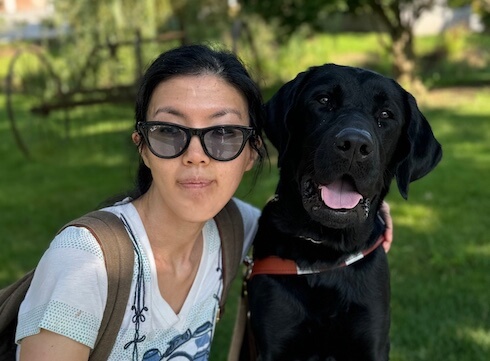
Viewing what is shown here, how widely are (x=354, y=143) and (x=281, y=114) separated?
450mm

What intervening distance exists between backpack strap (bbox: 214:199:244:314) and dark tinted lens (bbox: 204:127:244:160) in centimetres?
48

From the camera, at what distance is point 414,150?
2551 mm

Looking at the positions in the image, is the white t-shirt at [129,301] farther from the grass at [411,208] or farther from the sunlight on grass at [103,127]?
the sunlight on grass at [103,127]

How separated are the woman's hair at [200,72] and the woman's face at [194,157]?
0.03 m

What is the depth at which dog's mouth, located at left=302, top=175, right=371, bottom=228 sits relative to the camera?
7.62 ft

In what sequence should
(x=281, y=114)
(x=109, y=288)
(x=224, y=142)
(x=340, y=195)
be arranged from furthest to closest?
(x=281, y=114) → (x=340, y=195) → (x=224, y=142) → (x=109, y=288)

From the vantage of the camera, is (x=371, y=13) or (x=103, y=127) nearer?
(x=103, y=127)

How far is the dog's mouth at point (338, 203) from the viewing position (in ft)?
7.62

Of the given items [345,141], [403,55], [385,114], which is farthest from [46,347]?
[403,55]

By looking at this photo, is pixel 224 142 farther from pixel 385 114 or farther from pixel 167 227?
pixel 385 114

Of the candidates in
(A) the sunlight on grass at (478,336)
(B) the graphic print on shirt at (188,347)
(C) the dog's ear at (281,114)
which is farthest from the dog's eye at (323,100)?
(A) the sunlight on grass at (478,336)

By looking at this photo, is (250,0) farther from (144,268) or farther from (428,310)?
(144,268)

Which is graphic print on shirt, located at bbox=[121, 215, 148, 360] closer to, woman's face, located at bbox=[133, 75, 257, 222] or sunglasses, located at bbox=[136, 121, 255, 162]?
woman's face, located at bbox=[133, 75, 257, 222]

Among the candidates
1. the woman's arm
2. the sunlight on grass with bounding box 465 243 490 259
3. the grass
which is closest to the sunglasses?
the grass
